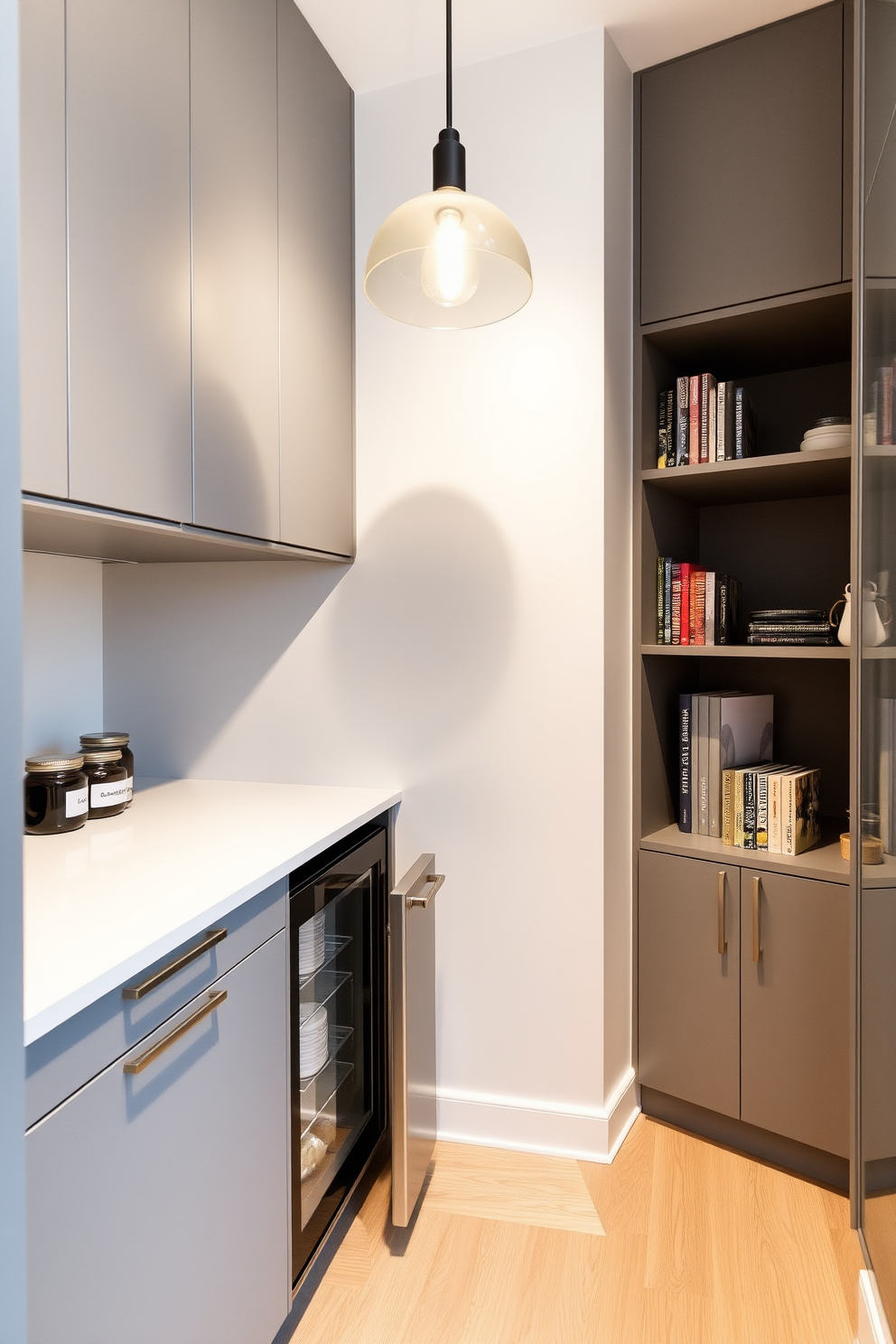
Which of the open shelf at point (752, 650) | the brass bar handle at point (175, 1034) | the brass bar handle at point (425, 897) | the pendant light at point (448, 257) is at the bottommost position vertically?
the brass bar handle at point (175, 1034)

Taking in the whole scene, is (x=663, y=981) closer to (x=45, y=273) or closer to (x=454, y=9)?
(x=45, y=273)

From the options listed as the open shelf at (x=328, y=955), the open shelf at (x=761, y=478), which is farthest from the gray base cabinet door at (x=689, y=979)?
the open shelf at (x=761, y=478)

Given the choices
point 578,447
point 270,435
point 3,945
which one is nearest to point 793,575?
point 578,447

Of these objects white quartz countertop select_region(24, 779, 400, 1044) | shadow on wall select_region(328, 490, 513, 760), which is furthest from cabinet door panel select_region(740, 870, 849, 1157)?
white quartz countertop select_region(24, 779, 400, 1044)

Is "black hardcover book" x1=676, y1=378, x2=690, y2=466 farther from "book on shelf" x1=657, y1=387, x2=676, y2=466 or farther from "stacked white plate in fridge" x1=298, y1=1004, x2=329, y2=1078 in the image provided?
"stacked white plate in fridge" x1=298, y1=1004, x2=329, y2=1078

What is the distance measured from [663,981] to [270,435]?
1.57 meters

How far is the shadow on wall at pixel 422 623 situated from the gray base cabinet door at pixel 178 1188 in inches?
29.2

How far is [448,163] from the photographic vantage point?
1.21 m

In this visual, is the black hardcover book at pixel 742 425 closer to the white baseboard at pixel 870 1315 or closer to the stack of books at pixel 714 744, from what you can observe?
the stack of books at pixel 714 744

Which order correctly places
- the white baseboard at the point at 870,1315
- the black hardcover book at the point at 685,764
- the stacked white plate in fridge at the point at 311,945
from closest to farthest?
the white baseboard at the point at 870,1315
the stacked white plate in fridge at the point at 311,945
the black hardcover book at the point at 685,764

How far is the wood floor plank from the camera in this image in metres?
1.65

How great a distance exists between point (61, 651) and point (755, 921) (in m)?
1.76

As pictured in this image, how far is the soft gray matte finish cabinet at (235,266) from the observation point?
A: 52.8 inches

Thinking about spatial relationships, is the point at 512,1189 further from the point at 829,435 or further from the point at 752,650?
the point at 829,435
